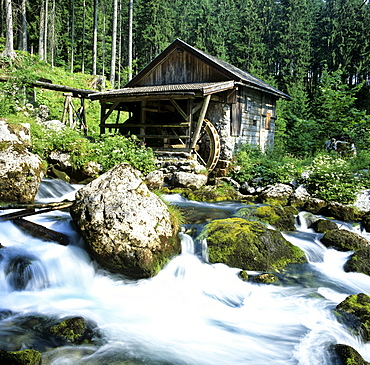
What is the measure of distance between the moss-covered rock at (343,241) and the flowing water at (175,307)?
0.50 meters

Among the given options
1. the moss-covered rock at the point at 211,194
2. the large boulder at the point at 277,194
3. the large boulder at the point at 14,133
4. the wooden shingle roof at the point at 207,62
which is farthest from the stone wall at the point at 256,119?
the large boulder at the point at 14,133

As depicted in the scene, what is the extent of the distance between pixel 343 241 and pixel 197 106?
8.33 meters

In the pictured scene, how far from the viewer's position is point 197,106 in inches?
527

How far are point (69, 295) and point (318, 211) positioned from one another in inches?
280

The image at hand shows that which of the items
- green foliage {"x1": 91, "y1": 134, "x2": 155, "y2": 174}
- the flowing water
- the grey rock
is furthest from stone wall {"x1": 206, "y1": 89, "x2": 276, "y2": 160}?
the flowing water

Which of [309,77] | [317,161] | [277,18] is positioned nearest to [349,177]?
[317,161]

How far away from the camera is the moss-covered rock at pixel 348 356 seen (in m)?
3.34

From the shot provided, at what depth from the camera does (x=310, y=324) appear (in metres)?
4.32

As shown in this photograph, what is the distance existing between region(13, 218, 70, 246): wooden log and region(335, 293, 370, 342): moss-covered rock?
4300 millimetres

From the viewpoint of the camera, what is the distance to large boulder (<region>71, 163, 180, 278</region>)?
501 centimetres

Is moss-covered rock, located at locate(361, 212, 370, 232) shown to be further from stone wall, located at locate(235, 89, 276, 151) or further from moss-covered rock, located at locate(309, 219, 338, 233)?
stone wall, located at locate(235, 89, 276, 151)

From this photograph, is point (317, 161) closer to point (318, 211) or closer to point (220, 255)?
point (318, 211)

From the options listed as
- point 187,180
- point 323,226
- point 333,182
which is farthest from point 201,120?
point 323,226

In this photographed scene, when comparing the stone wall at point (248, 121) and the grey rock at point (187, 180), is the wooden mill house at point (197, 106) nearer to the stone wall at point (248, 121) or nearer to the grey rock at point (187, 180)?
the stone wall at point (248, 121)
